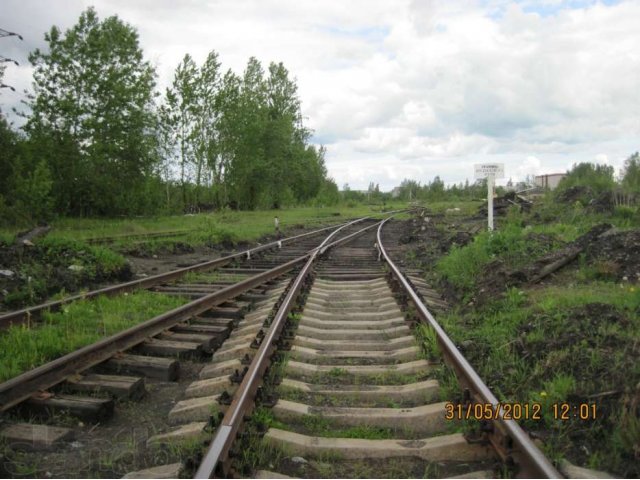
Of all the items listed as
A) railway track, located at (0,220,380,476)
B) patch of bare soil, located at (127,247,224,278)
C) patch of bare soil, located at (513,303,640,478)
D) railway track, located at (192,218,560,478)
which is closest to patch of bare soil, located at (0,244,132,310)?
patch of bare soil, located at (127,247,224,278)

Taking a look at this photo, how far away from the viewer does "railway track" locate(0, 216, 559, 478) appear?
10.0 feet

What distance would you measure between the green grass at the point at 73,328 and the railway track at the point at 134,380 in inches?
20.0

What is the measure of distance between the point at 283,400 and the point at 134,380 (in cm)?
127

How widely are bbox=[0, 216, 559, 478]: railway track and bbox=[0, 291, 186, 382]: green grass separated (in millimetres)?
551

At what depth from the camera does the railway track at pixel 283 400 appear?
3.05 meters

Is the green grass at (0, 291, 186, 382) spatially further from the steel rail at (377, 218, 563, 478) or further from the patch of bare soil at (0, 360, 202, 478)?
the steel rail at (377, 218, 563, 478)

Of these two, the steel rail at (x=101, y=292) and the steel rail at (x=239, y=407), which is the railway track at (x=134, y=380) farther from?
the steel rail at (x=101, y=292)

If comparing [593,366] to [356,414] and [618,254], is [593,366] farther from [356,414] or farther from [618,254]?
[618,254]

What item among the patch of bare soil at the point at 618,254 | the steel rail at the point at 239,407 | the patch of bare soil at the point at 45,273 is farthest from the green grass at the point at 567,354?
the patch of bare soil at the point at 45,273

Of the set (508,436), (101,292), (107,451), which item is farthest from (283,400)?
(101,292)

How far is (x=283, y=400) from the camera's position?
152 inches

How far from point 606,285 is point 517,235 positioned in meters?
2.97

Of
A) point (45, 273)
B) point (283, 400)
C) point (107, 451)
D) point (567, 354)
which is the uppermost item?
point (45, 273)

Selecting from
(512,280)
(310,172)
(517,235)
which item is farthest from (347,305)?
(310,172)
